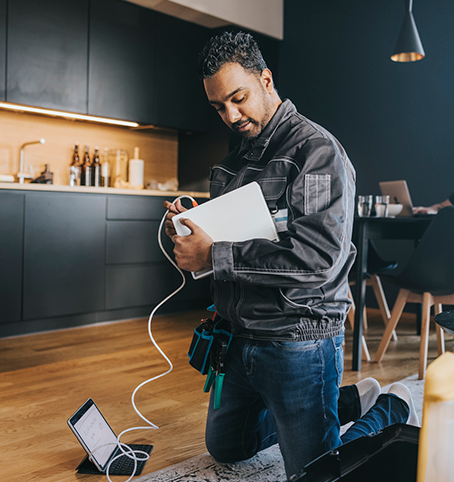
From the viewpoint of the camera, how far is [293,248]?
1141 millimetres

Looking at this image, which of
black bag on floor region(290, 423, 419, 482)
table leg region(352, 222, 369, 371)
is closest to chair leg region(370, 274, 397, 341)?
table leg region(352, 222, 369, 371)

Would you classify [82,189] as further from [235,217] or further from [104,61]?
[235,217]

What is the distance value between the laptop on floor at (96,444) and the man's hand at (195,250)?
23.4 inches

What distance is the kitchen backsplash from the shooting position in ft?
12.2

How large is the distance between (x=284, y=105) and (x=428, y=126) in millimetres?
3080

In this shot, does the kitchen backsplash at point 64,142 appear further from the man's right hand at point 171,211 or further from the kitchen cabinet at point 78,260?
the man's right hand at point 171,211

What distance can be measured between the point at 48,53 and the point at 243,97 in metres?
2.63

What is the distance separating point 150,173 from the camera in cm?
466

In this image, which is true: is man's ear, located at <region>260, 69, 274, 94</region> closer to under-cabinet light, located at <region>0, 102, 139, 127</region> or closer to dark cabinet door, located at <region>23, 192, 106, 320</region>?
dark cabinet door, located at <region>23, 192, 106, 320</region>

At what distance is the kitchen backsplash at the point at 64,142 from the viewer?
371 cm

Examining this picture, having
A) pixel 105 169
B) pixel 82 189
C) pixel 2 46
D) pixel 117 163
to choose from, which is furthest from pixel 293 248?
pixel 117 163

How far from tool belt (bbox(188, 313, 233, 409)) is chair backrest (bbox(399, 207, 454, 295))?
1.48m

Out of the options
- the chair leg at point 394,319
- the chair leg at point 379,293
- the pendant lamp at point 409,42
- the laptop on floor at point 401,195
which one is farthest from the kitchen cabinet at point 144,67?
the chair leg at point 394,319

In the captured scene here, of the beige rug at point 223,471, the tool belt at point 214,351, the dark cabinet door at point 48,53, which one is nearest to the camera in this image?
the tool belt at point 214,351
